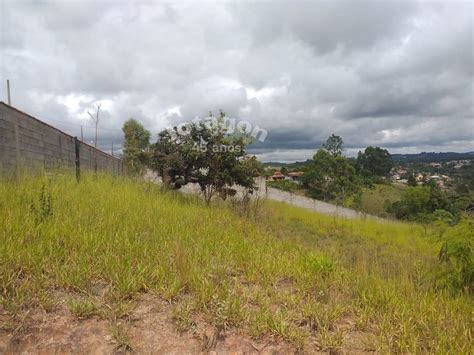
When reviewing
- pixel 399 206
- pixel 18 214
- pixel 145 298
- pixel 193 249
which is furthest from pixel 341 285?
pixel 399 206

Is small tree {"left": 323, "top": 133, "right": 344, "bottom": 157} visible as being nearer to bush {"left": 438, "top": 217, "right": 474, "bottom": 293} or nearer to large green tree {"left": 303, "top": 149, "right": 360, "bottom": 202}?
large green tree {"left": 303, "top": 149, "right": 360, "bottom": 202}

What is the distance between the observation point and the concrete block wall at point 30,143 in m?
5.27

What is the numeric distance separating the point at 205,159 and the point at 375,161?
61.3 m

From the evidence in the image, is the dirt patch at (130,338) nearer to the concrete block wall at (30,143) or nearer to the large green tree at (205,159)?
the concrete block wall at (30,143)

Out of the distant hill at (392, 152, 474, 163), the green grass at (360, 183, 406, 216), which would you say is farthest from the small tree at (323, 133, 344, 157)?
the distant hill at (392, 152, 474, 163)

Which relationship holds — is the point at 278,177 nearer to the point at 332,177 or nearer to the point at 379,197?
the point at 379,197

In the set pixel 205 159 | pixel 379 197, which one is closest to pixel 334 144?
pixel 379 197

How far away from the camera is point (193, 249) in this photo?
3.50 metres

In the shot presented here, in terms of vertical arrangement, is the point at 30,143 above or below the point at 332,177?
above

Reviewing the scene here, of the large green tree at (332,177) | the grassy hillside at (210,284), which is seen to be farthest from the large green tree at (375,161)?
the grassy hillside at (210,284)

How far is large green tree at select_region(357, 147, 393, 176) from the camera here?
2461 inches

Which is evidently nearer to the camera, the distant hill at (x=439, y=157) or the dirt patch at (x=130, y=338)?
the dirt patch at (x=130, y=338)

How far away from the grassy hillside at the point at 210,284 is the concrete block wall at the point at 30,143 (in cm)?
143

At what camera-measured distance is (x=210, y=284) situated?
8.78 feet
